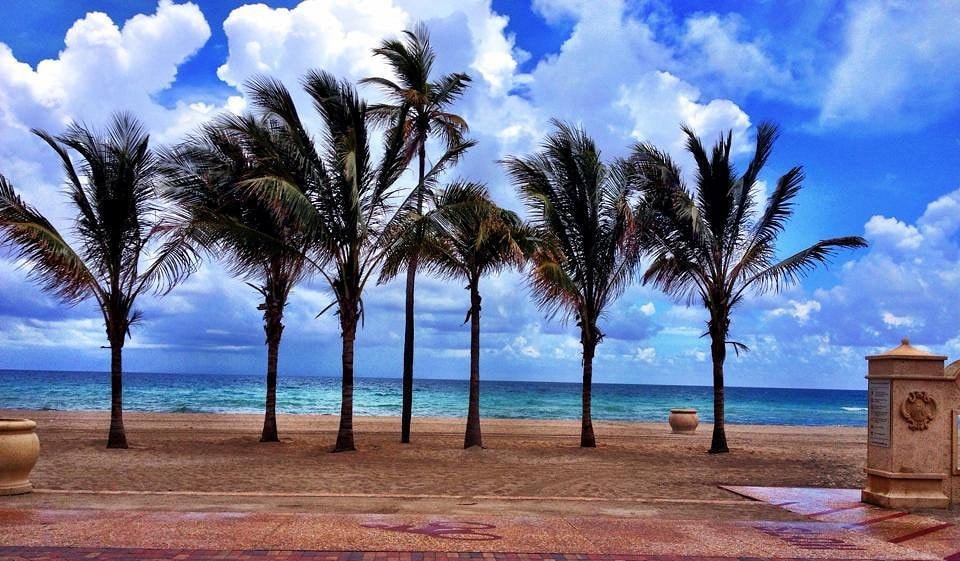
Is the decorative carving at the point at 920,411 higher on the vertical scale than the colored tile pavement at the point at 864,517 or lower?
higher

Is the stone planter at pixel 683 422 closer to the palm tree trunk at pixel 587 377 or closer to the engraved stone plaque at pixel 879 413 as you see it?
the palm tree trunk at pixel 587 377

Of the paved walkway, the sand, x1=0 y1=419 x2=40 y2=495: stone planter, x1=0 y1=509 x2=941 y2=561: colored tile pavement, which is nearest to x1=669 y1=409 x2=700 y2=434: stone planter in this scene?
the sand

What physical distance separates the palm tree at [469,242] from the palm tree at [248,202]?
219 cm

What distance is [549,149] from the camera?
60.8 ft

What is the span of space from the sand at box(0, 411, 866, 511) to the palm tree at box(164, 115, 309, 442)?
10.5ft

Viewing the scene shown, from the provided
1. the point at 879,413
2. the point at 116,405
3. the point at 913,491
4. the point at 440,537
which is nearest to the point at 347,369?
the point at 116,405

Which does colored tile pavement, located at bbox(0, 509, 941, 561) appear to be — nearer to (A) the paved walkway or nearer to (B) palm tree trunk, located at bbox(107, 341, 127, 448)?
(A) the paved walkway

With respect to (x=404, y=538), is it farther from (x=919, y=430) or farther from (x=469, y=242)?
(x=469, y=242)

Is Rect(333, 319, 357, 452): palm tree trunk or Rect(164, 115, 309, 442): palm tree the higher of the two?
Rect(164, 115, 309, 442): palm tree

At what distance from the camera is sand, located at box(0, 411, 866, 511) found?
10.8m

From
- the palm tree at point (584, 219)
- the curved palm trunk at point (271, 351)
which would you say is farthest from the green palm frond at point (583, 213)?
the curved palm trunk at point (271, 351)

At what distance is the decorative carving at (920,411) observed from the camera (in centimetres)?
992

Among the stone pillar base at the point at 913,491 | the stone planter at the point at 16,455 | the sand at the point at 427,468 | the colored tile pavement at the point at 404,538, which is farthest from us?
the sand at the point at 427,468

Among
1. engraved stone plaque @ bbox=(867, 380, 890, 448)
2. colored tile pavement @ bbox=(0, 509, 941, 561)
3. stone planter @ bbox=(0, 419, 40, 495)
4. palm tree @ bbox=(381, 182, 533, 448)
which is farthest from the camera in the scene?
palm tree @ bbox=(381, 182, 533, 448)
